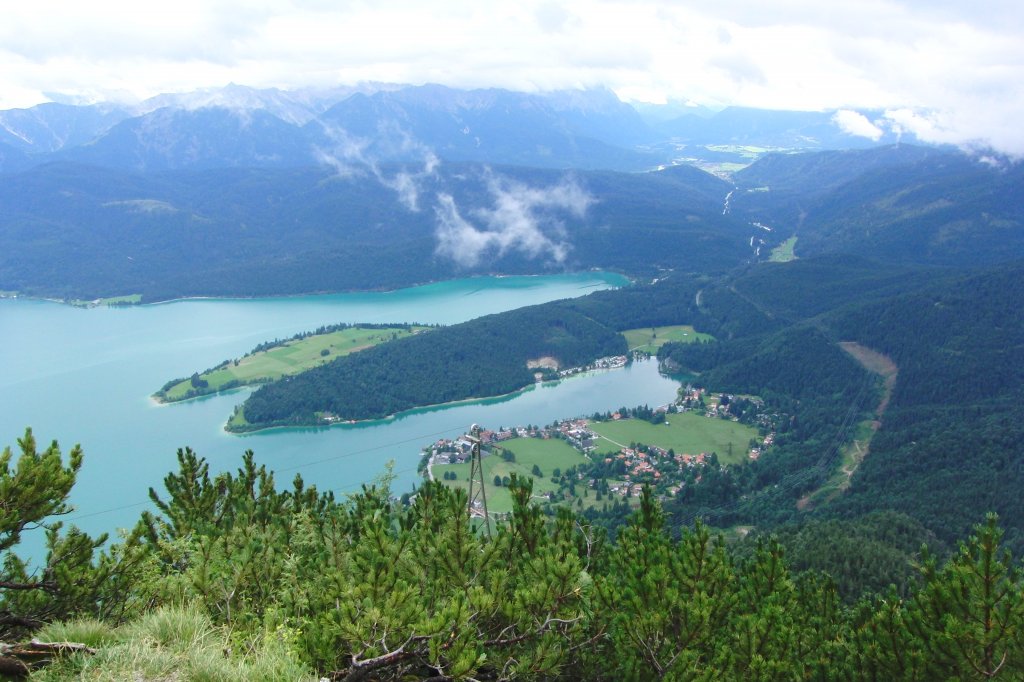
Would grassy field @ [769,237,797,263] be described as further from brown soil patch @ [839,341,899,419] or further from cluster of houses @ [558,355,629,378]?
cluster of houses @ [558,355,629,378]

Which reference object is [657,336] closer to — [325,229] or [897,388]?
[897,388]

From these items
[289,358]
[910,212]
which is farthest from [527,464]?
[910,212]

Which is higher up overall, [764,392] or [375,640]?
[375,640]

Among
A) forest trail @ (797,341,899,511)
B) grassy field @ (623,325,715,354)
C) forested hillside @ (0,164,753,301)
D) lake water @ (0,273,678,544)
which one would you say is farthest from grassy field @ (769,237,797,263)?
forest trail @ (797,341,899,511)

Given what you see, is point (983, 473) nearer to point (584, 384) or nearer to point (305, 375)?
point (584, 384)

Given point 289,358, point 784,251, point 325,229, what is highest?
point 325,229

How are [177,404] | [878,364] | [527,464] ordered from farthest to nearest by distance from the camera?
[878,364], [177,404], [527,464]

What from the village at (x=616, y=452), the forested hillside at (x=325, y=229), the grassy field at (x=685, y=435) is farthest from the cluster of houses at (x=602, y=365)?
the forested hillside at (x=325, y=229)

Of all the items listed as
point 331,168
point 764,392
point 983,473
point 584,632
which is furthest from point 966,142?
point 584,632
